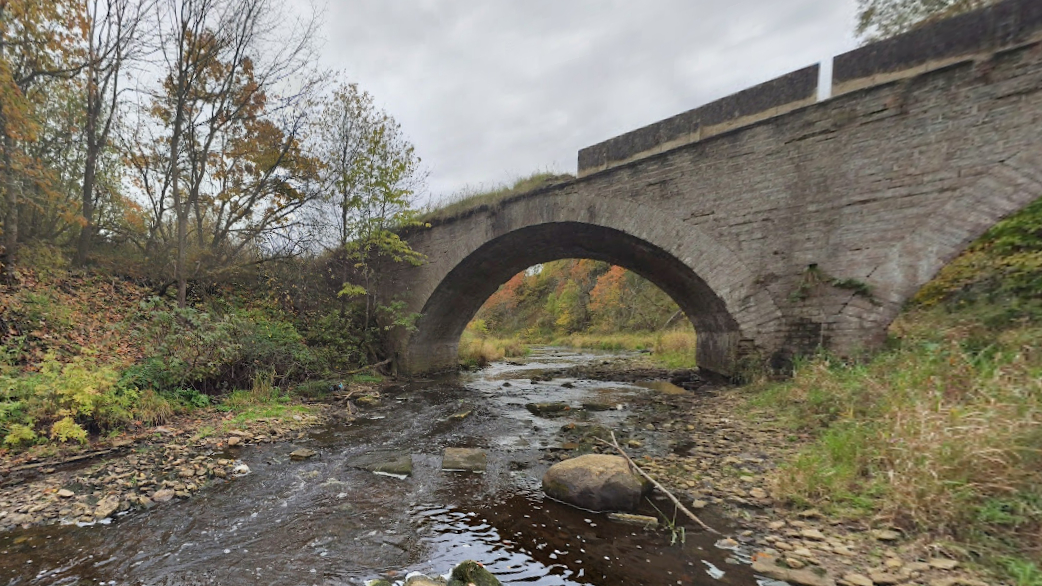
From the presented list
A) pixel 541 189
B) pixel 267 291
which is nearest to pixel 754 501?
pixel 541 189

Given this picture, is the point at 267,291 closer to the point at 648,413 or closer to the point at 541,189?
the point at 541,189

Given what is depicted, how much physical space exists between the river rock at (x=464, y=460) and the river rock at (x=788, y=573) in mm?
2774

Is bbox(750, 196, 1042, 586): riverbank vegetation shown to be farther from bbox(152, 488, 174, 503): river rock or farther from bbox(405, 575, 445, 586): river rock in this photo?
bbox(152, 488, 174, 503): river rock

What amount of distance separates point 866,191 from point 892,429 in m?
4.17

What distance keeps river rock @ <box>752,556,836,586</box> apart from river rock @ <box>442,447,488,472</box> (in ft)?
9.10

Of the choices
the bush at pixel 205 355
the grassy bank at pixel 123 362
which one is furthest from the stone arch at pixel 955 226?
the bush at pixel 205 355

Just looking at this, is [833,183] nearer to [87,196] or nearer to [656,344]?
[656,344]

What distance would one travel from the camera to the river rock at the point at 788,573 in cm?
231

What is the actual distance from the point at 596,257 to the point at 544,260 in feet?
5.70

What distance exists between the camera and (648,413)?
22.7ft

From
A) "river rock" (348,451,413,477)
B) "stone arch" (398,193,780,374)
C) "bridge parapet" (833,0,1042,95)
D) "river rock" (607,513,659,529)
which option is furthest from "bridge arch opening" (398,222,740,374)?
"river rock" (348,451,413,477)

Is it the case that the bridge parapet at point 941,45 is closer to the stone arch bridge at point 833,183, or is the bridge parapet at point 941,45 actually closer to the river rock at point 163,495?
the stone arch bridge at point 833,183

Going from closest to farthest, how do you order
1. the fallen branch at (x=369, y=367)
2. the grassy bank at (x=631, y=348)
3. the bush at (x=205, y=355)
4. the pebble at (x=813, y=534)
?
the pebble at (x=813, y=534) → the bush at (x=205, y=355) → the fallen branch at (x=369, y=367) → the grassy bank at (x=631, y=348)

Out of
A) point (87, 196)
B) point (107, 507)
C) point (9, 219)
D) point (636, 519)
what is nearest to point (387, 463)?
point (107, 507)
